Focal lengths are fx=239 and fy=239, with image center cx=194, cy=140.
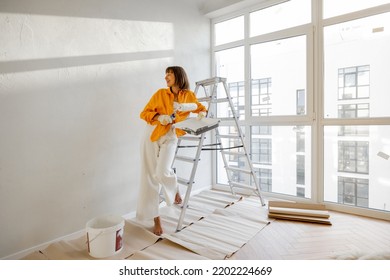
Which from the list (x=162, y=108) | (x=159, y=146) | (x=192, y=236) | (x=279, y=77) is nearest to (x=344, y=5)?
(x=279, y=77)

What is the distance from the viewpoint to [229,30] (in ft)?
11.0

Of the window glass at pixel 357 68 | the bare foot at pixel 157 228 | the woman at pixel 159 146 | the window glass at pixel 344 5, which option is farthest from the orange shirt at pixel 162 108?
the window glass at pixel 344 5

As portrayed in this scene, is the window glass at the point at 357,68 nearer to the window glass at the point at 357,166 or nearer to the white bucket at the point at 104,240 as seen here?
the window glass at the point at 357,166

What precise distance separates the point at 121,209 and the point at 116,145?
0.65m

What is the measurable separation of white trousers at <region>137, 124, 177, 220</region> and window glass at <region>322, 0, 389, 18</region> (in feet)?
7.22

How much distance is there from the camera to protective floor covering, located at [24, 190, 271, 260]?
176cm

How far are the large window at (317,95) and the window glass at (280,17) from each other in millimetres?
12

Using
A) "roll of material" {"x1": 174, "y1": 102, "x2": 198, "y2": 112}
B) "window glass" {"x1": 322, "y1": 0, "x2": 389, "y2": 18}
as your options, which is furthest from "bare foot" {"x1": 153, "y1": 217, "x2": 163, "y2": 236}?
"window glass" {"x1": 322, "y1": 0, "x2": 389, "y2": 18}

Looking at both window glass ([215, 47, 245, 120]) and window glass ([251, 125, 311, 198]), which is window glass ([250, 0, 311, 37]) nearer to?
window glass ([215, 47, 245, 120])

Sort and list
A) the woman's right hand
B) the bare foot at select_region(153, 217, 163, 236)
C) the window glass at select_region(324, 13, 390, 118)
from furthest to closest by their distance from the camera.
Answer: the window glass at select_region(324, 13, 390, 118)
the bare foot at select_region(153, 217, 163, 236)
the woman's right hand

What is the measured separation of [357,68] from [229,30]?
170 centimetres

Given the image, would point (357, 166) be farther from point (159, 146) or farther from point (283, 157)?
point (159, 146)

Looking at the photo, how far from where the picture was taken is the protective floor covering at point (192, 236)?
1763mm
